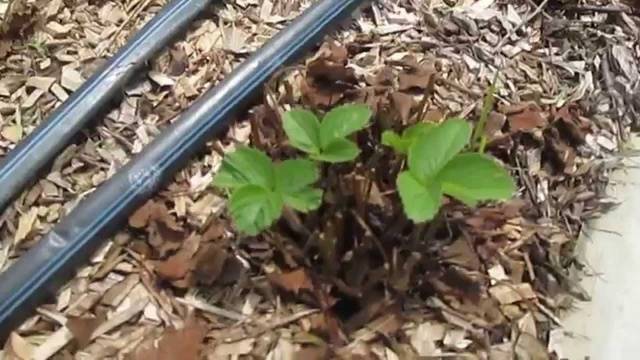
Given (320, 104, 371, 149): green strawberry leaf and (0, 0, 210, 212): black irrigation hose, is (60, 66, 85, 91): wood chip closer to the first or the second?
(0, 0, 210, 212): black irrigation hose

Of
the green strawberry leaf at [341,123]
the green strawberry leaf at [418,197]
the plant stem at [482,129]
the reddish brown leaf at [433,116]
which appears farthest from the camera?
the reddish brown leaf at [433,116]

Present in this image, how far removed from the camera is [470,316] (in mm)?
1487

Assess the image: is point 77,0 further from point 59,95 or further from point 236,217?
point 236,217

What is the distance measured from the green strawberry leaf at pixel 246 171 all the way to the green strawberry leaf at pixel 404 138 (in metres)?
0.15

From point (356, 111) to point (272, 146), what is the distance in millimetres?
212

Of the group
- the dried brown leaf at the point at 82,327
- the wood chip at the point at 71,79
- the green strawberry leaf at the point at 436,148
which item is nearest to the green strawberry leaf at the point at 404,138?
the green strawberry leaf at the point at 436,148

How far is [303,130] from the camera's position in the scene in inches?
55.7

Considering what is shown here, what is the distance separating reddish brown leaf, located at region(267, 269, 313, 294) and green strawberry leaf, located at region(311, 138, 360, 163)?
7.0 inches

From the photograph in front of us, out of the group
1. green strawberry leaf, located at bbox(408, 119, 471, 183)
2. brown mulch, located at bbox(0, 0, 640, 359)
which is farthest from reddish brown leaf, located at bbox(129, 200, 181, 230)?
green strawberry leaf, located at bbox(408, 119, 471, 183)

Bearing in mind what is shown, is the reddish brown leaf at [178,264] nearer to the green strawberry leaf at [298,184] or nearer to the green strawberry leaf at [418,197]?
the green strawberry leaf at [298,184]

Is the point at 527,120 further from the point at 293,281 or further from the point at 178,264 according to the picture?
the point at 178,264

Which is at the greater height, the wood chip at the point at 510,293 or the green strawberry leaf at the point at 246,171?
the green strawberry leaf at the point at 246,171

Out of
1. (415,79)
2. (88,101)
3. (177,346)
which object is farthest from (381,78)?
(177,346)

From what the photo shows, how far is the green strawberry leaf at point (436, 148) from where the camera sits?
1349 mm
